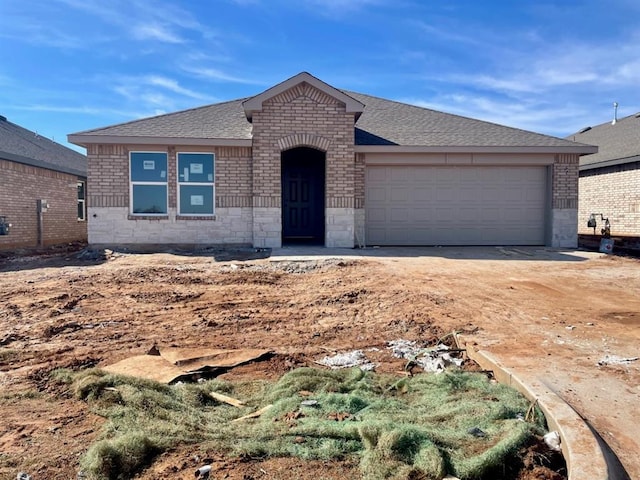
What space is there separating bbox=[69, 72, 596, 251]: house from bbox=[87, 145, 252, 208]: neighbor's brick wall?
1.2 inches

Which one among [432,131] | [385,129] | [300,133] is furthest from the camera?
[385,129]

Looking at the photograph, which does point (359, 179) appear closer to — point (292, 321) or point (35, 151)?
point (292, 321)

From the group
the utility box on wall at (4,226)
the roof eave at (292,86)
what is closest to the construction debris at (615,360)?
the roof eave at (292,86)

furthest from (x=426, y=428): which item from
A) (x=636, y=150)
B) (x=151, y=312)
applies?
(x=636, y=150)

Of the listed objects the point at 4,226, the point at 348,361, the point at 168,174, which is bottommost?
the point at 348,361

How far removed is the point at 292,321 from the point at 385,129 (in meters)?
10.4

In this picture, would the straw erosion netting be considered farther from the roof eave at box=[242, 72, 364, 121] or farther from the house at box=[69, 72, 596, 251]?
the roof eave at box=[242, 72, 364, 121]

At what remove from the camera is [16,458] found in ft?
9.43

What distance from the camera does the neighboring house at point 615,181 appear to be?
17255 mm

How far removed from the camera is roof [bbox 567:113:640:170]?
1758 centimetres

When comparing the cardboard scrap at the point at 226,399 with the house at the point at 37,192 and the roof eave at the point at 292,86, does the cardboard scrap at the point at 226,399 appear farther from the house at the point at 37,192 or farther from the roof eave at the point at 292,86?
the house at the point at 37,192

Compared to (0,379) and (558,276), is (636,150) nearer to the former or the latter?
(558,276)

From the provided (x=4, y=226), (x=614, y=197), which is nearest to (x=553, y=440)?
(x=4, y=226)

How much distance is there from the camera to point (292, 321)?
671cm
